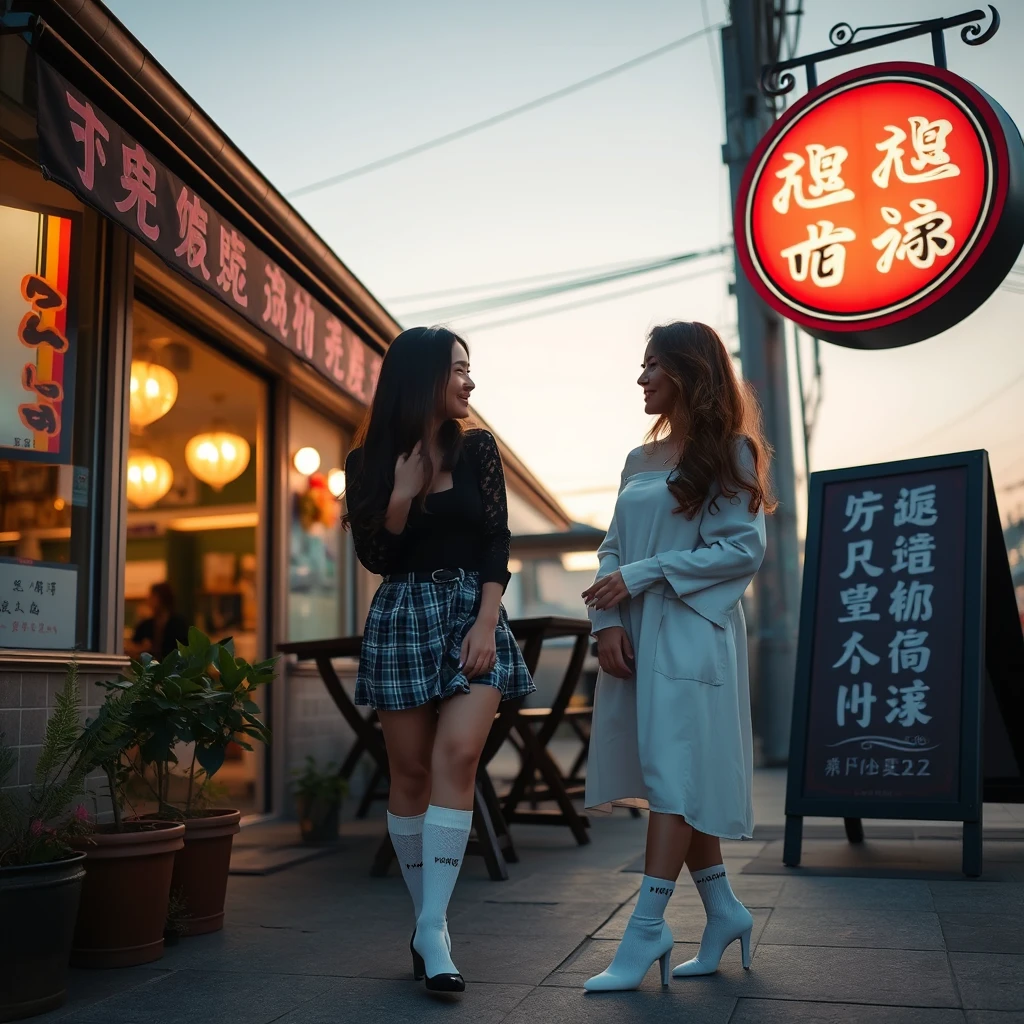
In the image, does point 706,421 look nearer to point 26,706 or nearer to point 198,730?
point 198,730

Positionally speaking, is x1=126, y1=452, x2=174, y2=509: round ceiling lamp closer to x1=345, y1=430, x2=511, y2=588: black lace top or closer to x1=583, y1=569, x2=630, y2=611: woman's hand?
x1=345, y1=430, x2=511, y2=588: black lace top

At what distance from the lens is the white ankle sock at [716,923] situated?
7.79 ft

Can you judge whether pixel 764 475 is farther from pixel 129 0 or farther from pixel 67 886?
pixel 129 0

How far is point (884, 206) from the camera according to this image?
428 cm

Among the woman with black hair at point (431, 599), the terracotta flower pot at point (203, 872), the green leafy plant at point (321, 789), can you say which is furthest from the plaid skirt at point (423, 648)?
the green leafy plant at point (321, 789)

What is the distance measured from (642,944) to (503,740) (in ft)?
6.01

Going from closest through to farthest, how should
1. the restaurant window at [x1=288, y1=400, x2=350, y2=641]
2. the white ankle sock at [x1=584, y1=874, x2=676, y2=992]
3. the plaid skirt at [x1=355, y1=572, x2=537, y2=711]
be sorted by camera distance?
the white ankle sock at [x1=584, y1=874, x2=676, y2=992] < the plaid skirt at [x1=355, y1=572, x2=537, y2=711] < the restaurant window at [x1=288, y1=400, x2=350, y2=641]

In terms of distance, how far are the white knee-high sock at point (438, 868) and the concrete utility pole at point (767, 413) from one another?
5.93 m

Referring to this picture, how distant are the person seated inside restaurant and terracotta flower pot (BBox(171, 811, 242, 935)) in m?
3.98

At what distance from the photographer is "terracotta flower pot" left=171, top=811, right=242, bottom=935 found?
2896mm

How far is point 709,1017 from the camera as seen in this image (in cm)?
205

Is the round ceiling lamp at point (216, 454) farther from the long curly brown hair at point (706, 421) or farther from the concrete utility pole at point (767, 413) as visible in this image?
the long curly brown hair at point (706, 421)

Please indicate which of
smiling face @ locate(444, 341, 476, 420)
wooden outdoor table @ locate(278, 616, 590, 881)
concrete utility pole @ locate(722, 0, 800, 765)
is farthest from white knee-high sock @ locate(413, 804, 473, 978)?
concrete utility pole @ locate(722, 0, 800, 765)

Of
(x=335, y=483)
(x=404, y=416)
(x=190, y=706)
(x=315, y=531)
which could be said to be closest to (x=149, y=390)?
(x=315, y=531)
